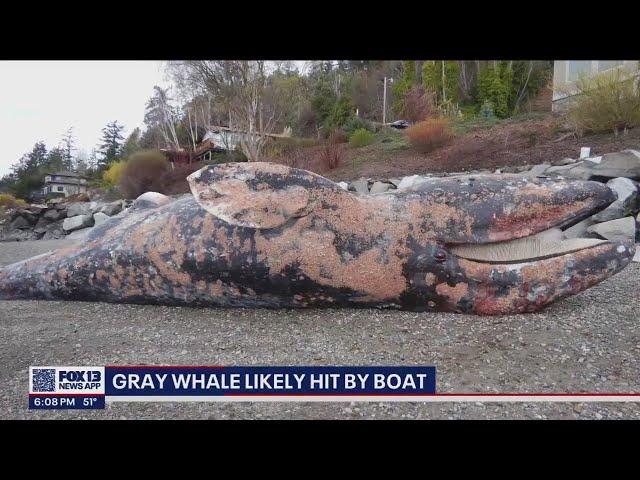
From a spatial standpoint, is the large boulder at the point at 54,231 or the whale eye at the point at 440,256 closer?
the whale eye at the point at 440,256

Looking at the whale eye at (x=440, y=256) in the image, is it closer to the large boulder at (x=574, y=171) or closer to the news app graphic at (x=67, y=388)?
the news app graphic at (x=67, y=388)

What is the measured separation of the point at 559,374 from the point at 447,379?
576 mm

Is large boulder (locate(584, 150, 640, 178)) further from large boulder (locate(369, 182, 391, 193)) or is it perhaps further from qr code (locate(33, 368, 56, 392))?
qr code (locate(33, 368, 56, 392))

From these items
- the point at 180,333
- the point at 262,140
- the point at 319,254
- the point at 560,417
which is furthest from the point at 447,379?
the point at 262,140

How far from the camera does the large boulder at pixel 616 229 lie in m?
4.70

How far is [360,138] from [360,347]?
8127mm

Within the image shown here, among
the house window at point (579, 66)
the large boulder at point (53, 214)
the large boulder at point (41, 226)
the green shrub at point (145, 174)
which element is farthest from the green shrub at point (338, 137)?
the large boulder at point (41, 226)

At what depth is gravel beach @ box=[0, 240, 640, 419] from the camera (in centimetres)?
216

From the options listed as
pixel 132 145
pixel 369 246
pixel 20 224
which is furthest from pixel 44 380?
pixel 20 224

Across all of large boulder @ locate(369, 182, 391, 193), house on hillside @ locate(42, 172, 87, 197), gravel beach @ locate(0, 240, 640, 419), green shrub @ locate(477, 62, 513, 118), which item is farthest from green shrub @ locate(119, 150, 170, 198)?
green shrub @ locate(477, 62, 513, 118)

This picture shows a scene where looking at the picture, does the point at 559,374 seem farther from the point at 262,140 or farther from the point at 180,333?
the point at 262,140

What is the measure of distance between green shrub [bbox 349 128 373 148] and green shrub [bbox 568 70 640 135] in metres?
4.08

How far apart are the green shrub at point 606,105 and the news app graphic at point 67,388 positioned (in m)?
7.11

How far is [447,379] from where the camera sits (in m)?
2.31
